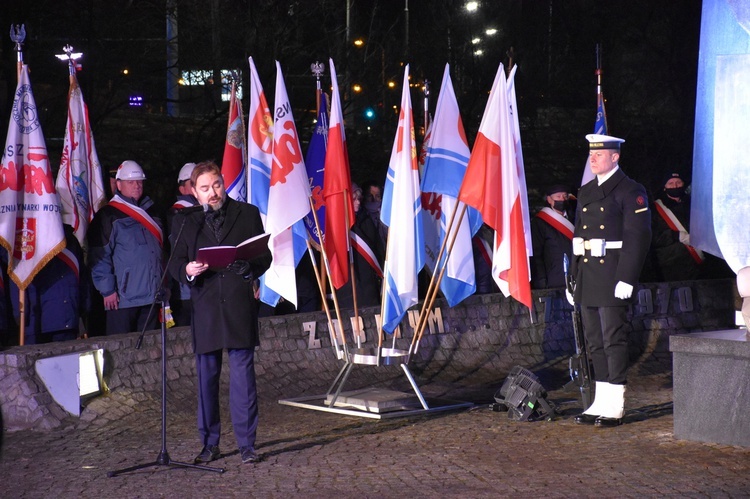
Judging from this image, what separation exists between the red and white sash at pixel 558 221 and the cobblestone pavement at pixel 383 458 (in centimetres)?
392

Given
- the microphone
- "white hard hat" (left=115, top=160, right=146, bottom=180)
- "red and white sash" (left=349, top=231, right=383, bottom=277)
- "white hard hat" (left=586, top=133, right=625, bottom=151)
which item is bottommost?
"red and white sash" (left=349, top=231, right=383, bottom=277)

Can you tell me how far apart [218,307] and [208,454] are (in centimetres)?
99

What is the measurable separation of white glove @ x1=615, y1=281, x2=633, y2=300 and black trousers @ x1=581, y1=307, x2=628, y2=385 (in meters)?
0.24

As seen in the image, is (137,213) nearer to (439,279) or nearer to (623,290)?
(439,279)

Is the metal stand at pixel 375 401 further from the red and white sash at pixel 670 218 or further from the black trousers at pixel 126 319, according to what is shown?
the red and white sash at pixel 670 218

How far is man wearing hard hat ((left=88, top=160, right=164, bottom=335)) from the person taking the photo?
36.1 ft

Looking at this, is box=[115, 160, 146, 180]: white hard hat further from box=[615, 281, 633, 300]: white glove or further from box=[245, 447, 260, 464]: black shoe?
box=[615, 281, 633, 300]: white glove

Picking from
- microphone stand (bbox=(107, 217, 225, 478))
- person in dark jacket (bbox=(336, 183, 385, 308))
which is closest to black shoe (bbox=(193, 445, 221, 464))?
microphone stand (bbox=(107, 217, 225, 478))

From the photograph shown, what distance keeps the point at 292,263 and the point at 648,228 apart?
3.26 meters

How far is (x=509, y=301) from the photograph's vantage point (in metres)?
13.3

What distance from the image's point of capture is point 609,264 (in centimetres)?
934

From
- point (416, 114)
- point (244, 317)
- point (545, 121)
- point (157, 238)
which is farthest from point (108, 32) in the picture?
point (244, 317)

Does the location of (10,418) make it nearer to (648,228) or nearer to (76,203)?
(76,203)

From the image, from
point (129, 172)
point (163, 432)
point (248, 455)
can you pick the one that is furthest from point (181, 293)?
point (163, 432)
